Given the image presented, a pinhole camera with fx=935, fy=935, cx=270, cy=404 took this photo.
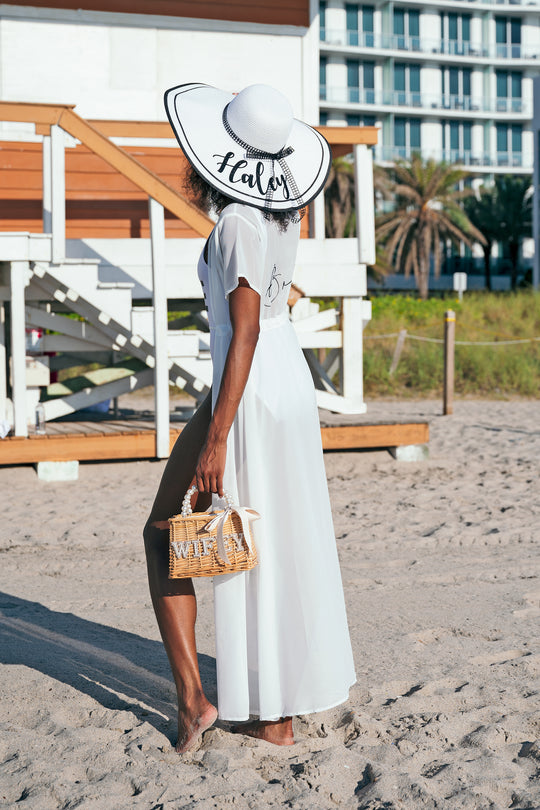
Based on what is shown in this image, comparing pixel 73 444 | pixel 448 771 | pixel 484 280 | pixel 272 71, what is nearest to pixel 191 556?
pixel 448 771

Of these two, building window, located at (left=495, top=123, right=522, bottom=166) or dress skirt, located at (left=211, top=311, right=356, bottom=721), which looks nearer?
dress skirt, located at (left=211, top=311, right=356, bottom=721)

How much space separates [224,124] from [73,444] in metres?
5.59

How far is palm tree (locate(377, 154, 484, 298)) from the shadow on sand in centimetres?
4041

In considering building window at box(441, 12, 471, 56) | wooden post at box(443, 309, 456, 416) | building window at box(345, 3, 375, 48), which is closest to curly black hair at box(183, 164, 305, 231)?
wooden post at box(443, 309, 456, 416)

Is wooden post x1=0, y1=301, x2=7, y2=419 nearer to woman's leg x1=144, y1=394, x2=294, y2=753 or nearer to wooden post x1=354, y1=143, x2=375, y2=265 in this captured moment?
wooden post x1=354, y1=143, x2=375, y2=265

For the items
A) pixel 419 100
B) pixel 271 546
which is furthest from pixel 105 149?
pixel 419 100

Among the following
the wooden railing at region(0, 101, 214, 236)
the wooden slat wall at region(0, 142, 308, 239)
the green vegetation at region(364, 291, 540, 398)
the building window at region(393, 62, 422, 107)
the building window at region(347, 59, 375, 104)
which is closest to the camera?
the wooden railing at region(0, 101, 214, 236)

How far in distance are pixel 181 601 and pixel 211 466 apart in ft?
1.61

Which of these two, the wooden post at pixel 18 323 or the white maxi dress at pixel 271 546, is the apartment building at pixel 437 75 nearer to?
the wooden post at pixel 18 323

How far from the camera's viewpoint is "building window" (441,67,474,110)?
65.2 metres

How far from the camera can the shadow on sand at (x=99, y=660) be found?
3.38 meters

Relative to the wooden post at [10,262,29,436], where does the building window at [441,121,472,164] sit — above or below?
above

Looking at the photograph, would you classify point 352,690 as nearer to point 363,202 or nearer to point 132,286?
point 132,286

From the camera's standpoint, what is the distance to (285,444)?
9.42 feet
